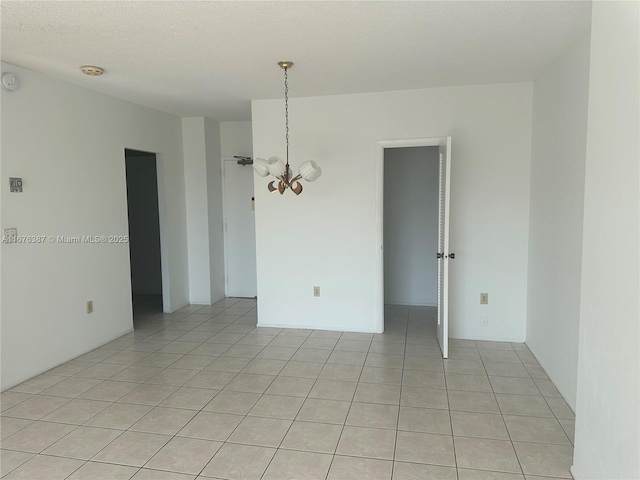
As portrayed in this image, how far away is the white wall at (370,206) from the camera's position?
13.2 ft

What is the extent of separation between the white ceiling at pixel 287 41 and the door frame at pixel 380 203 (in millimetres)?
504

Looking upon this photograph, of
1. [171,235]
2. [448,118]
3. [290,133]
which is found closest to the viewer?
[448,118]

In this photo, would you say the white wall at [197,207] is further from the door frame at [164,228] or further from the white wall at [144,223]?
the white wall at [144,223]

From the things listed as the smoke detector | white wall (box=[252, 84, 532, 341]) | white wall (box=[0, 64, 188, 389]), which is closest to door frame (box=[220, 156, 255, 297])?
white wall (box=[0, 64, 188, 389])

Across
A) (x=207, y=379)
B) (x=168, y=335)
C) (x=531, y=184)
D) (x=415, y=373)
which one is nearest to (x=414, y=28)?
(x=531, y=184)

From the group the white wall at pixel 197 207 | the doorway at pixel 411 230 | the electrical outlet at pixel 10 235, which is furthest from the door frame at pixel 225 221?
the electrical outlet at pixel 10 235

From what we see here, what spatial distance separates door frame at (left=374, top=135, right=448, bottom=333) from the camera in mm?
4191

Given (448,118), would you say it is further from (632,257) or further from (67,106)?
(67,106)

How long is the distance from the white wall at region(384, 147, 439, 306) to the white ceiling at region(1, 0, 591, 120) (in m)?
1.60

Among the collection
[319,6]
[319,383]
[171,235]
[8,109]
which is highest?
[319,6]

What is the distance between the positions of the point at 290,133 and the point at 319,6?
2182 millimetres

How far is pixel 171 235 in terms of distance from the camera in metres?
5.35

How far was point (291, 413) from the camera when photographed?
2820mm

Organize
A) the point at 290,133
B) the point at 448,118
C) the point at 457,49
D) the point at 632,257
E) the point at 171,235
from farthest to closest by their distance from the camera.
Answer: the point at 171,235, the point at 290,133, the point at 448,118, the point at 457,49, the point at 632,257
